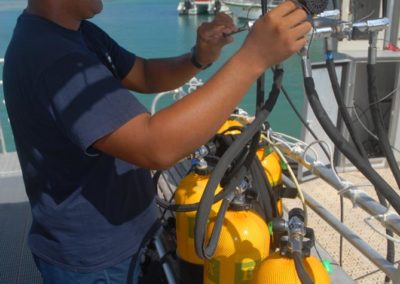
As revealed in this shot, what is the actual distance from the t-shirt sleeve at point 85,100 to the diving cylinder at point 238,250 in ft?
1.47

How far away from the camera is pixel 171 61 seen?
5.56 feet

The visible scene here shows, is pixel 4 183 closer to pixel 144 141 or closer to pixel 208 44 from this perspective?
pixel 208 44

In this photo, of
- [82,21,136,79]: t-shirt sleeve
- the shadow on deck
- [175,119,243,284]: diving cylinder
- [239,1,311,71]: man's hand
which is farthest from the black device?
the shadow on deck

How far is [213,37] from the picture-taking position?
146cm

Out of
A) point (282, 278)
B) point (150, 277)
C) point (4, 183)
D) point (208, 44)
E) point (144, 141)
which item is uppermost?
point (208, 44)

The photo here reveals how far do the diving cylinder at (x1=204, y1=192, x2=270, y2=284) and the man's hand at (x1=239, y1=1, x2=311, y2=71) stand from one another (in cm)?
49

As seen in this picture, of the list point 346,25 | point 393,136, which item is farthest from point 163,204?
point 393,136

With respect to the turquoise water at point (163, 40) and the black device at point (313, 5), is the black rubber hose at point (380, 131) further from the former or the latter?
the turquoise water at point (163, 40)

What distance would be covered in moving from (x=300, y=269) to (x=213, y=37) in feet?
2.59

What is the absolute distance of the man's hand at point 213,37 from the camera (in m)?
1.40

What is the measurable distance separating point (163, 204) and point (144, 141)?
0.60 metres

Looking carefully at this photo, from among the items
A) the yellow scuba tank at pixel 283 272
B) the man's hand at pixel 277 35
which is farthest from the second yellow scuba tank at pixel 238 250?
the man's hand at pixel 277 35

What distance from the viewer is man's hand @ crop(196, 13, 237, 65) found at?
4.59ft

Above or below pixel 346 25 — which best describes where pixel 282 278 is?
below
